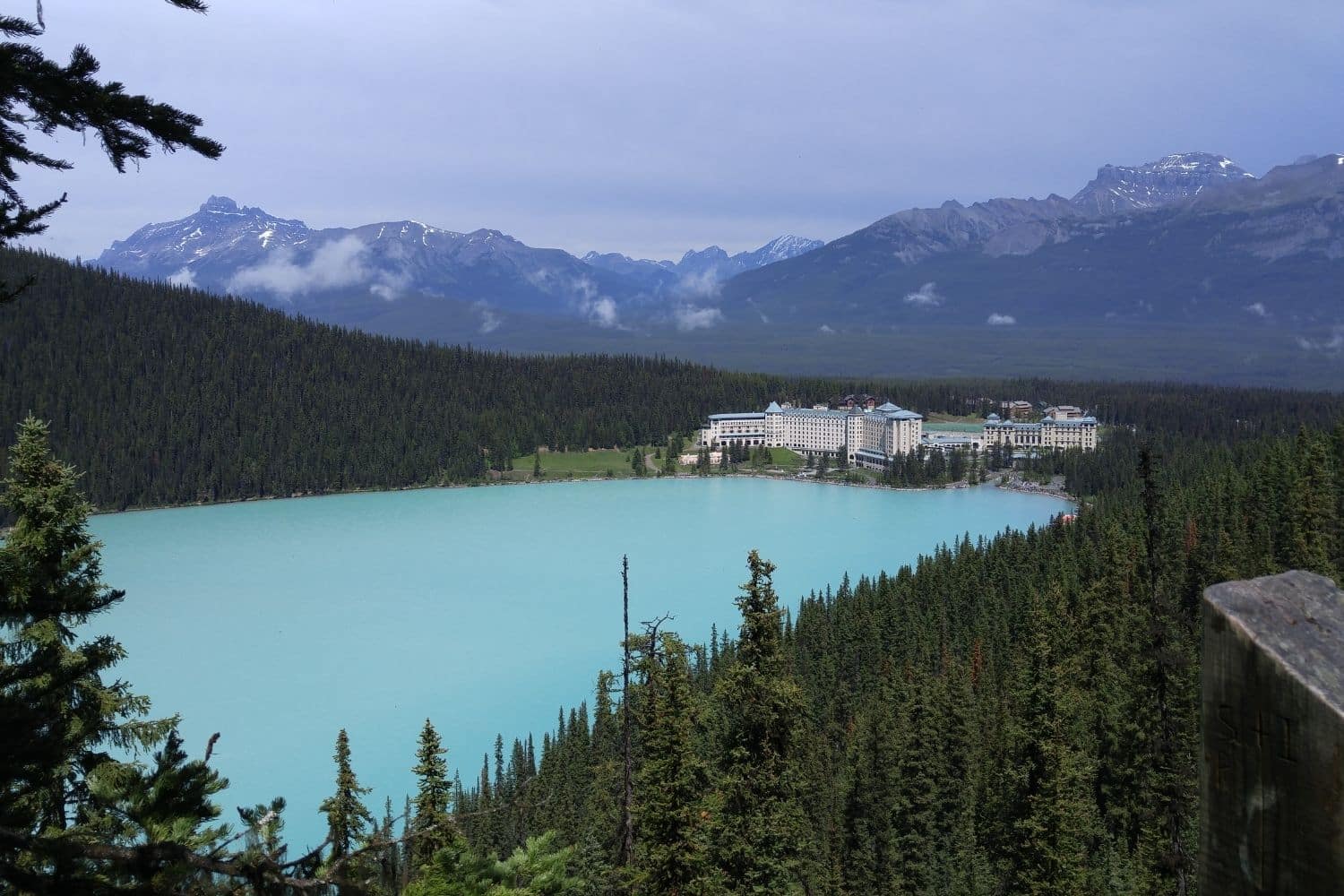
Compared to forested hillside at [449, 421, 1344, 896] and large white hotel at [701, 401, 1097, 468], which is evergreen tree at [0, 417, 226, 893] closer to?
forested hillside at [449, 421, 1344, 896]

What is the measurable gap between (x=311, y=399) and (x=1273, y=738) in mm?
106908

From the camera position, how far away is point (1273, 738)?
1146 millimetres

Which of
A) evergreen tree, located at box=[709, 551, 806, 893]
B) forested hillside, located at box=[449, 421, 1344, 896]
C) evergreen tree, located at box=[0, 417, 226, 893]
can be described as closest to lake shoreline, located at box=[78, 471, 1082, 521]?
forested hillside, located at box=[449, 421, 1344, 896]

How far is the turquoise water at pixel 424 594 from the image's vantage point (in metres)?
29.7

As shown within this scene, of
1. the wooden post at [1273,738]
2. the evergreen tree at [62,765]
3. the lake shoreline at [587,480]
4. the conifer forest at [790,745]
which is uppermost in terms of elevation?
the wooden post at [1273,738]

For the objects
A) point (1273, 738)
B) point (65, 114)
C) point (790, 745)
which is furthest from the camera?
point (790, 745)

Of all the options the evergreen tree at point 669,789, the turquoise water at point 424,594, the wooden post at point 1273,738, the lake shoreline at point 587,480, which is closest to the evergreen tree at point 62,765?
the wooden post at point 1273,738

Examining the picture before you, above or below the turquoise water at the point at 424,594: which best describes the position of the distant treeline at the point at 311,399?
above

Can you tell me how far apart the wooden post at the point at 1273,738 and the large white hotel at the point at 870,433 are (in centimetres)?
9007

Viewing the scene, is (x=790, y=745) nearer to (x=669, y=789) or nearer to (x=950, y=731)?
(x=669, y=789)

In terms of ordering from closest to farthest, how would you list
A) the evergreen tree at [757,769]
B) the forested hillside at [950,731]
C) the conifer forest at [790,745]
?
the conifer forest at [790,745] → the evergreen tree at [757,769] → the forested hillside at [950,731]

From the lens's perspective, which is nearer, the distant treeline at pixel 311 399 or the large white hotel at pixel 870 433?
the distant treeline at pixel 311 399

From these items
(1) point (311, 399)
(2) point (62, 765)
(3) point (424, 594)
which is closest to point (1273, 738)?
(2) point (62, 765)

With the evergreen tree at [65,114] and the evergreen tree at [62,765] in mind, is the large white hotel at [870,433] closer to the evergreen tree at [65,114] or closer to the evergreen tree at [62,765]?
the evergreen tree at [62,765]
